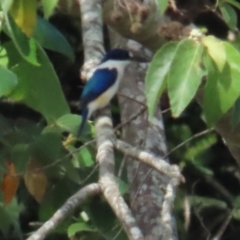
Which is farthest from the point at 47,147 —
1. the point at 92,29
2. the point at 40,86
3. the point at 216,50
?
the point at 216,50

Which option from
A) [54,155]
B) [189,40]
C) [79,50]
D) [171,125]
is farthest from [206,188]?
[189,40]

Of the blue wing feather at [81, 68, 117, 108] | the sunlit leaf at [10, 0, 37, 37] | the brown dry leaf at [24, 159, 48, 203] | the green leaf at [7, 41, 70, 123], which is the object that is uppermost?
the sunlit leaf at [10, 0, 37, 37]

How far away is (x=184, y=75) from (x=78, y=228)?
3.18 ft

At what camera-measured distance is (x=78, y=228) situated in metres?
2.26

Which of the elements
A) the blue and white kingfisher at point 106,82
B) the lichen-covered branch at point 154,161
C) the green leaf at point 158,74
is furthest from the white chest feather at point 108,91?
the green leaf at point 158,74

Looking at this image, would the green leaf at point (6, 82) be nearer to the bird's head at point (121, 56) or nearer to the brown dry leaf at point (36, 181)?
the brown dry leaf at point (36, 181)

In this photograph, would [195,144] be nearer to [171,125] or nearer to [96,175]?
[171,125]

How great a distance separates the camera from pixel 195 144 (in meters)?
3.42

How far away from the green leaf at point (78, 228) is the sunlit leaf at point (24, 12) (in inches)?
31.5

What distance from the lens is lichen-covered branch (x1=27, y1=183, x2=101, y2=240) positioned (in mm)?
1335

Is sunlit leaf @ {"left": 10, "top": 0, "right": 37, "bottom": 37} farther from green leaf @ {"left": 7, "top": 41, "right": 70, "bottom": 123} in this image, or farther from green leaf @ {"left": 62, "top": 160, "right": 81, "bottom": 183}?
green leaf @ {"left": 62, "top": 160, "right": 81, "bottom": 183}

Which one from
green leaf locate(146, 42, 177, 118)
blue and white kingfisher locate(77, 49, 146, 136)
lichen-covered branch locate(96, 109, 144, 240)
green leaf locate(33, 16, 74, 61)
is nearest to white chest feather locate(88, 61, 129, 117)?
blue and white kingfisher locate(77, 49, 146, 136)

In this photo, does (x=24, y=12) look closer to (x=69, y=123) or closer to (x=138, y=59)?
(x=69, y=123)

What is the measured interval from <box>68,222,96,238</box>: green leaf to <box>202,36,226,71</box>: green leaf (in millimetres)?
959
